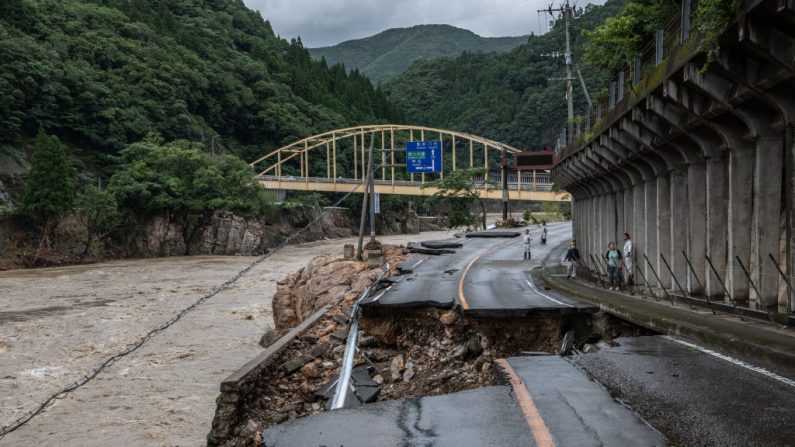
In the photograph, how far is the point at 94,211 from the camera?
195 ft

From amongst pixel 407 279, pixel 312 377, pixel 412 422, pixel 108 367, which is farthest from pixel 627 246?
pixel 108 367

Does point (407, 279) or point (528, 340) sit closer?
point (528, 340)

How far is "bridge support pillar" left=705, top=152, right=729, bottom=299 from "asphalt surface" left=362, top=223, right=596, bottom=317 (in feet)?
8.48

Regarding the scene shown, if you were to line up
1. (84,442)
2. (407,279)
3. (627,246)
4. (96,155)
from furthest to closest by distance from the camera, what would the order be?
1. (96,155)
2. (407,279)
3. (627,246)
4. (84,442)

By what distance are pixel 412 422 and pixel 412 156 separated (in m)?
30.5

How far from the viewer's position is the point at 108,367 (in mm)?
21266

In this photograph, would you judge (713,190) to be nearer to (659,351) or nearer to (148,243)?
(659,351)

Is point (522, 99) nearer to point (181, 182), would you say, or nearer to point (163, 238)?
point (181, 182)

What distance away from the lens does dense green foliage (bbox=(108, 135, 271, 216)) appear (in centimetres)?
6531

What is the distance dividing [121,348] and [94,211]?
3982 cm

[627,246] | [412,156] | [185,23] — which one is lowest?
[627,246]

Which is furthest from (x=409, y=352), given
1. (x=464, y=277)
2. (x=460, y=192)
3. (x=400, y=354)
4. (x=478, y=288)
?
(x=460, y=192)

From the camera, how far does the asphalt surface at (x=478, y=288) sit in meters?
14.1

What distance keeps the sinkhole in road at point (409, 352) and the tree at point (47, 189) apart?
4951 cm
